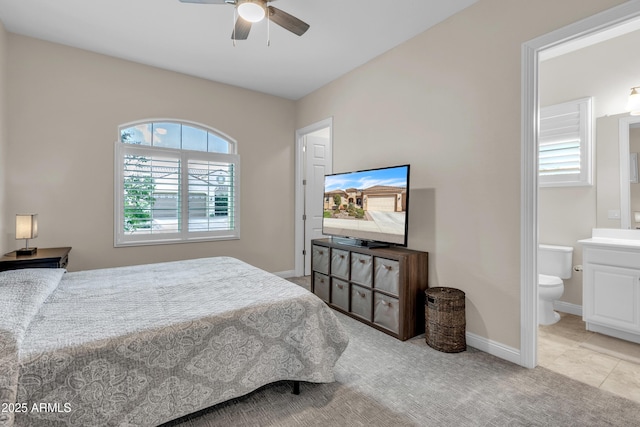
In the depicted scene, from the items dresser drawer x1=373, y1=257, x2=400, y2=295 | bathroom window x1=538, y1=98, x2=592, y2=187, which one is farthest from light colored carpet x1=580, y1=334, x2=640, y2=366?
dresser drawer x1=373, y1=257, x2=400, y2=295

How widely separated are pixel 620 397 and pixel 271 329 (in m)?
2.22

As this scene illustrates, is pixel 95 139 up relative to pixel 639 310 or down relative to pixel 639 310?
up

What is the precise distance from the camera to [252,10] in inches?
82.4

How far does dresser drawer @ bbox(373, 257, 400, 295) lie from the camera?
2.86 meters

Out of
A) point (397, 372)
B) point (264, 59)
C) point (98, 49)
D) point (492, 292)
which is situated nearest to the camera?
point (397, 372)

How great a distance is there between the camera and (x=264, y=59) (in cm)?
367

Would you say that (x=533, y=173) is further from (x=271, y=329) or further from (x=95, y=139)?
(x=95, y=139)

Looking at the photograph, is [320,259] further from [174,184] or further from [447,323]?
[174,184]

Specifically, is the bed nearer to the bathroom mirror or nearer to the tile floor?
the tile floor

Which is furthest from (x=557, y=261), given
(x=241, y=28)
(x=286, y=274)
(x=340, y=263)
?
(x=241, y=28)

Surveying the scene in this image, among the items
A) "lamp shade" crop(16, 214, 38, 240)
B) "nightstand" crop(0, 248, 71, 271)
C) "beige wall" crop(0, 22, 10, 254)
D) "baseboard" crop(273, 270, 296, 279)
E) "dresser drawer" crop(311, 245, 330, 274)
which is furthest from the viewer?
"baseboard" crop(273, 270, 296, 279)

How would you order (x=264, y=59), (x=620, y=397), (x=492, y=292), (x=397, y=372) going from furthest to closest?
(x=264, y=59) → (x=492, y=292) → (x=397, y=372) → (x=620, y=397)

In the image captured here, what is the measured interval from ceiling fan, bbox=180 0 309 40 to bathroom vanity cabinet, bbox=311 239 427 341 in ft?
6.88

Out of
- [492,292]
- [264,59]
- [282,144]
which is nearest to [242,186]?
[282,144]
